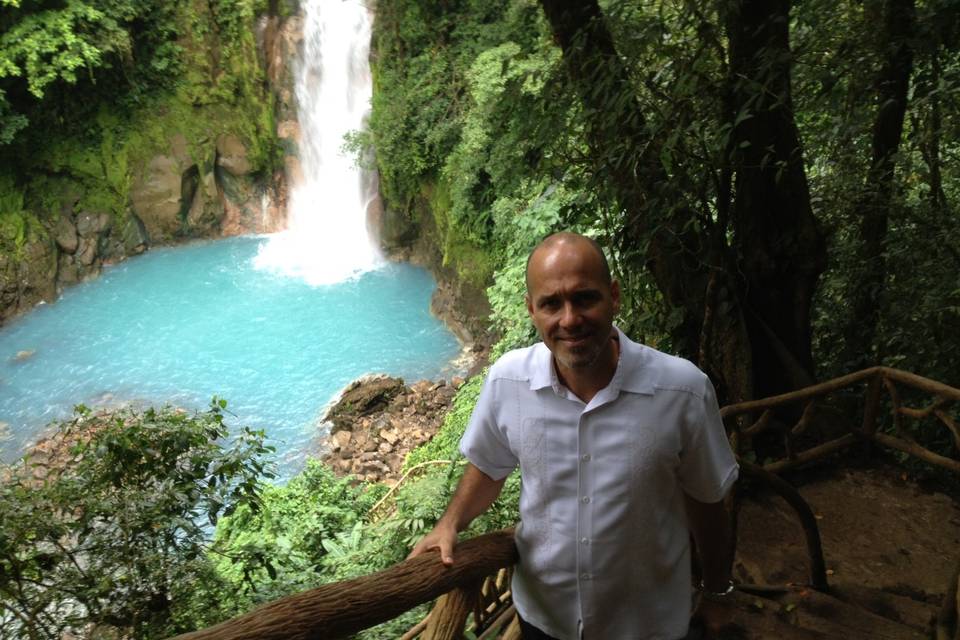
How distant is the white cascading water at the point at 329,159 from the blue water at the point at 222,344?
43.3 inches

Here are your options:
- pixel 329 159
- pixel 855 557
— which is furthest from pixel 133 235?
pixel 855 557

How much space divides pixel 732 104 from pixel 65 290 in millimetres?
16948

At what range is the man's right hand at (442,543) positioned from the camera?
69.6 inches

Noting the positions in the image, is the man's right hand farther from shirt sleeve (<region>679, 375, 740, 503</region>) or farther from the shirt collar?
shirt sleeve (<region>679, 375, 740, 503</region>)

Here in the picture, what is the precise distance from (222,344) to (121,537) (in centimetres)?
1085

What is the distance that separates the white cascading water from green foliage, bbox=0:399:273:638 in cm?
1260

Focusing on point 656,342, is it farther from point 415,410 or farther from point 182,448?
point 415,410

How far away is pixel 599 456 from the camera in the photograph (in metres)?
1.65

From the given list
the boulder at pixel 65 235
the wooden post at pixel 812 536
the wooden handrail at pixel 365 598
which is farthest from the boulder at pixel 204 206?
the wooden handrail at pixel 365 598

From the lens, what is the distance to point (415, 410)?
37.1 ft

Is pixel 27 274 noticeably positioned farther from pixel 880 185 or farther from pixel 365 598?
pixel 365 598

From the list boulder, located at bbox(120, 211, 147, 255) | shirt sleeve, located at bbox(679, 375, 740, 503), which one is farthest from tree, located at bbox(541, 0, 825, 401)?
boulder, located at bbox(120, 211, 147, 255)

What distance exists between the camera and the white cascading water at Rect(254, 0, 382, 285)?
17.7 meters

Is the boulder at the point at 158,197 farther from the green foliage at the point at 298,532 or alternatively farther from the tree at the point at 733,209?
the tree at the point at 733,209
